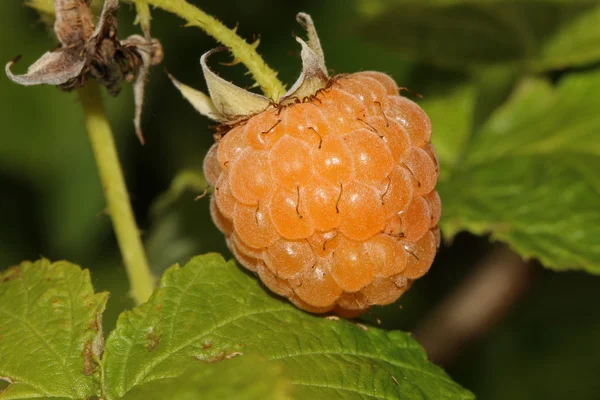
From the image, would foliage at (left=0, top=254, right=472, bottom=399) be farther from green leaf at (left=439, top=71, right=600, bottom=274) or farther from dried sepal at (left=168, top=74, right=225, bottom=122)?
green leaf at (left=439, top=71, right=600, bottom=274)

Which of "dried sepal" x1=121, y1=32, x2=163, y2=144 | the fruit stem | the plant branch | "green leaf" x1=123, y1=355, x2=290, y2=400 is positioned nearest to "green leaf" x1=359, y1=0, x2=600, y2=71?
the plant branch

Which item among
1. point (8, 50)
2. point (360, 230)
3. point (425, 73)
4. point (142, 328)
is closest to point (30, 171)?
point (8, 50)

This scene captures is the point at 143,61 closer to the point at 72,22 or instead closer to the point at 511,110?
the point at 72,22

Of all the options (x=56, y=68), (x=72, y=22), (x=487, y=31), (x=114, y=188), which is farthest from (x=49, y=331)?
(x=487, y=31)

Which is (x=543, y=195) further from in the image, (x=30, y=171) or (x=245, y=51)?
(x=30, y=171)

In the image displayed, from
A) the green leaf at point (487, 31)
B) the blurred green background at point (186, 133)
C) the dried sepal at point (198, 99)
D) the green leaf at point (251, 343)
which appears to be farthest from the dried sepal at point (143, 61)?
the green leaf at point (487, 31)

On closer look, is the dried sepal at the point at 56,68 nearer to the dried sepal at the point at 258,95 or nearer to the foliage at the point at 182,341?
the dried sepal at the point at 258,95
